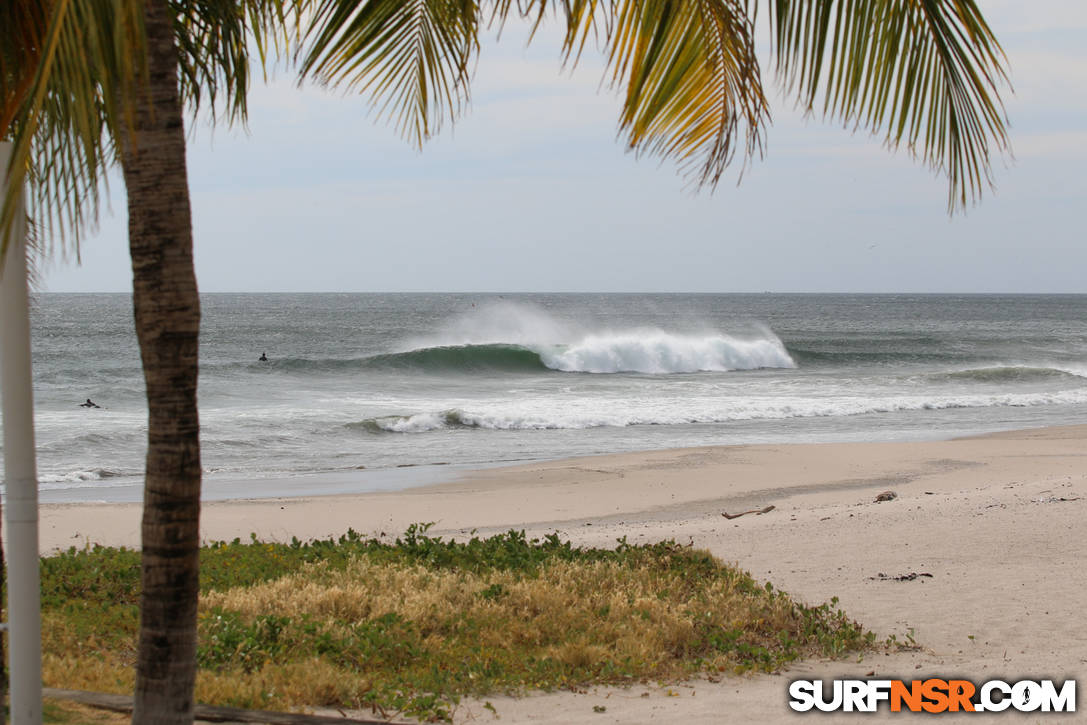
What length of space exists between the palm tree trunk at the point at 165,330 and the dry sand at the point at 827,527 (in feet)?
6.46

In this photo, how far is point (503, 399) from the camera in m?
27.5

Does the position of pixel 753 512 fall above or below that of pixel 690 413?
above

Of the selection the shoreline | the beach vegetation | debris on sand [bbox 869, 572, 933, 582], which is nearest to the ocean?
the shoreline

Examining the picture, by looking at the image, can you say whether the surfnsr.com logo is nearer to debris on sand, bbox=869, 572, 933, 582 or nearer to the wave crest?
debris on sand, bbox=869, 572, 933, 582

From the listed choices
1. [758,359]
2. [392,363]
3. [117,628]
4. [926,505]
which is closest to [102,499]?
[117,628]

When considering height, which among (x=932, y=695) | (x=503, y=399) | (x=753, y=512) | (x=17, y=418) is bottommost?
(x=503, y=399)

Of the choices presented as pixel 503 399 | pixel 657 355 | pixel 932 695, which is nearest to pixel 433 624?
pixel 932 695

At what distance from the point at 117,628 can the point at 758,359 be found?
3786 centimetres

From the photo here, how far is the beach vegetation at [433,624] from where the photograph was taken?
15.1ft

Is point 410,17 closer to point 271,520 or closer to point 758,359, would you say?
point 271,520

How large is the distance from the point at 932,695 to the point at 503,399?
2296 cm

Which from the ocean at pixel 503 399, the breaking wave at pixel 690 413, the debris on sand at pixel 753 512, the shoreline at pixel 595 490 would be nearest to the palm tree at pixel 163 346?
the ocean at pixel 503 399

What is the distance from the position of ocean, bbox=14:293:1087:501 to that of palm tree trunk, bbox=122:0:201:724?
270 cm

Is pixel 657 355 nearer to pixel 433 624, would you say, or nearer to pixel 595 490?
pixel 595 490
